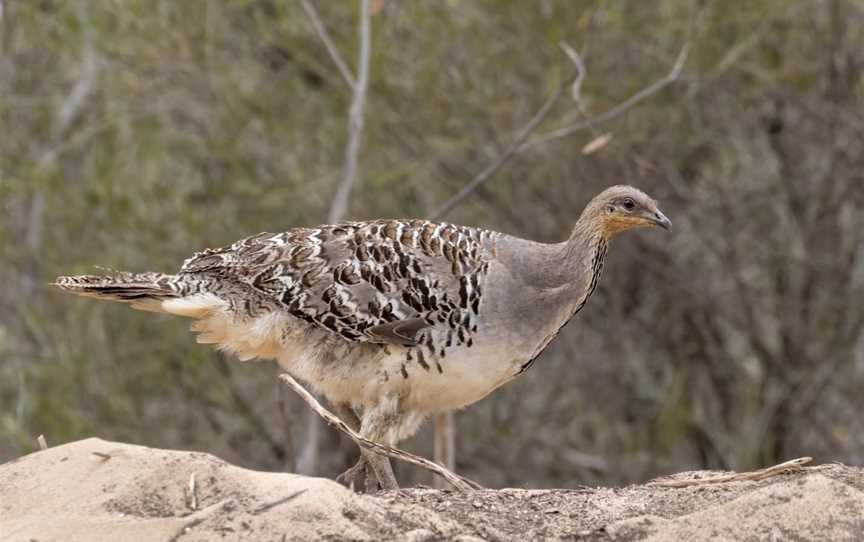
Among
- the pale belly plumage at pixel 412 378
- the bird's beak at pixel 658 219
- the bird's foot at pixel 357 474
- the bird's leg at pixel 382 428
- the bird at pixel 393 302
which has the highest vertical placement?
the bird's beak at pixel 658 219

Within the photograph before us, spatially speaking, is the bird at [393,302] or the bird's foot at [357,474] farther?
the bird at [393,302]

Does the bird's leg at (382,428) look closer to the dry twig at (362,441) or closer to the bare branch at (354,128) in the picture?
the dry twig at (362,441)

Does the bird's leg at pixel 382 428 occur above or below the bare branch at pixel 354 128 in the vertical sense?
below

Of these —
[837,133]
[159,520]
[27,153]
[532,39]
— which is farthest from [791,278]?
[159,520]

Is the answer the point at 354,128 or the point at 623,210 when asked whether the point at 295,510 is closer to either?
the point at 623,210

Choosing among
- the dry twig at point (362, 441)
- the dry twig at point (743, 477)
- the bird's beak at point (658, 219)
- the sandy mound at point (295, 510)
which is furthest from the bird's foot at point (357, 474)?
the bird's beak at point (658, 219)

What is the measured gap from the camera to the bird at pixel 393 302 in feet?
19.4

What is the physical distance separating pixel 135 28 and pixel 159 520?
6321 mm

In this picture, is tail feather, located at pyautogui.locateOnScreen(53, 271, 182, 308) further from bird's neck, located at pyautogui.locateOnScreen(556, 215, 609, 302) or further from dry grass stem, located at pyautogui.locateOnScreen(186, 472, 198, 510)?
dry grass stem, located at pyautogui.locateOnScreen(186, 472, 198, 510)

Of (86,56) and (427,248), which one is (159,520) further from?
(86,56)

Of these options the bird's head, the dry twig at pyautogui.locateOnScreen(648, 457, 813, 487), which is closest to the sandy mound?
the dry twig at pyautogui.locateOnScreen(648, 457, 813, 487)

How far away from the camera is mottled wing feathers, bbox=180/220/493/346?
19.6 ft

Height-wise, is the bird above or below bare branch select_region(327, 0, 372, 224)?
below

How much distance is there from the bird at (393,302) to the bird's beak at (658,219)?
0.03 feet
